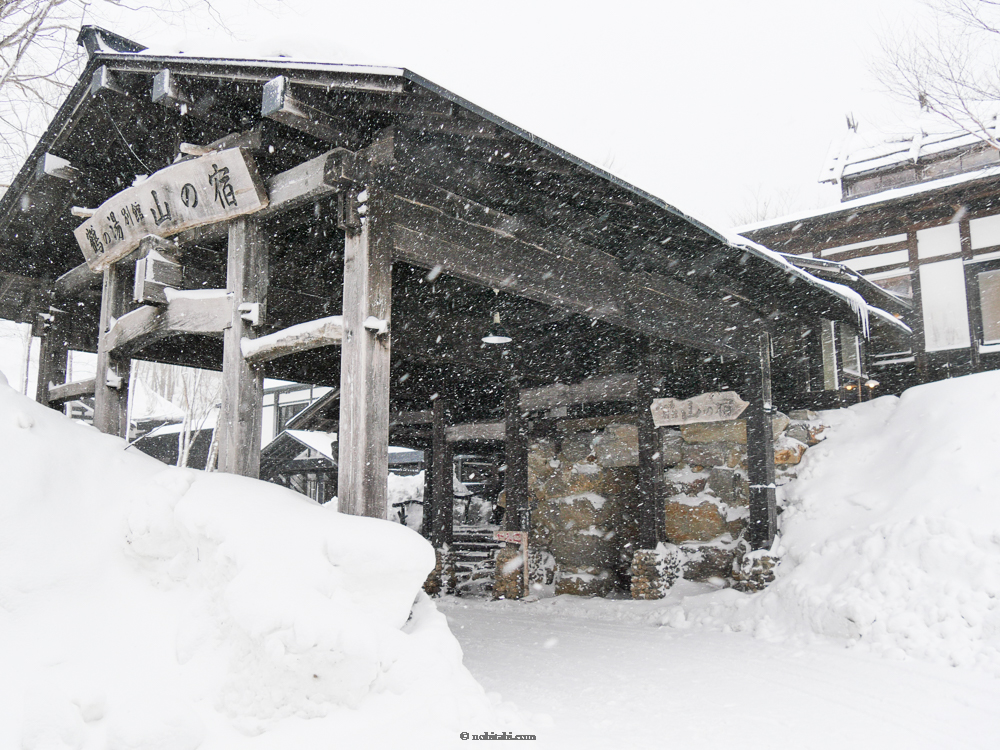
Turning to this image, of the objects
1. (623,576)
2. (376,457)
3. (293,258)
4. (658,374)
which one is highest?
(293,258)

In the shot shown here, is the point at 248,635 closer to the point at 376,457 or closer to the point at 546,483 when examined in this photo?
the point at 376,457

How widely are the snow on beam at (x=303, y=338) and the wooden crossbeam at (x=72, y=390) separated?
2683 millimetres

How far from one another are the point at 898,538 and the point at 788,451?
2.22m

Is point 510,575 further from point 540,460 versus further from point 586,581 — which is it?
point 540,460

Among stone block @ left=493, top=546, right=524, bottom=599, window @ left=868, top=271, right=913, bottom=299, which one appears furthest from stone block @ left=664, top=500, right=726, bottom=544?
window @ left=868, top=271, right=913, bottom=299

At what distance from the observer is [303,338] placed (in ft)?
14.1

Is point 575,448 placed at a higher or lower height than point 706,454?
higher

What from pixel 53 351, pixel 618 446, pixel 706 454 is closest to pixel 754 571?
pixel 706 454

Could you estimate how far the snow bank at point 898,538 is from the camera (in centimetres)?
551

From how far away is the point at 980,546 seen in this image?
5797 millimetres

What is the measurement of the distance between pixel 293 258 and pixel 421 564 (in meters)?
3.53

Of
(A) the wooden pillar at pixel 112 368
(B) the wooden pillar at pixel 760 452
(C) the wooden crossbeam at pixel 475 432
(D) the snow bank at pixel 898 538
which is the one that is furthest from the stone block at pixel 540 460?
(A) the wooden pillar at pixel 112 368

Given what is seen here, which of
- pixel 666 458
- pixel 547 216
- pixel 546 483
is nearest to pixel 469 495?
pixel 546 483

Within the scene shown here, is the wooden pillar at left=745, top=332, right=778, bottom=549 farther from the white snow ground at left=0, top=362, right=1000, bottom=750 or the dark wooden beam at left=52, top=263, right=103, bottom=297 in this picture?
the dark wooden beam at left=52, top=263, right=103, bottom=297
